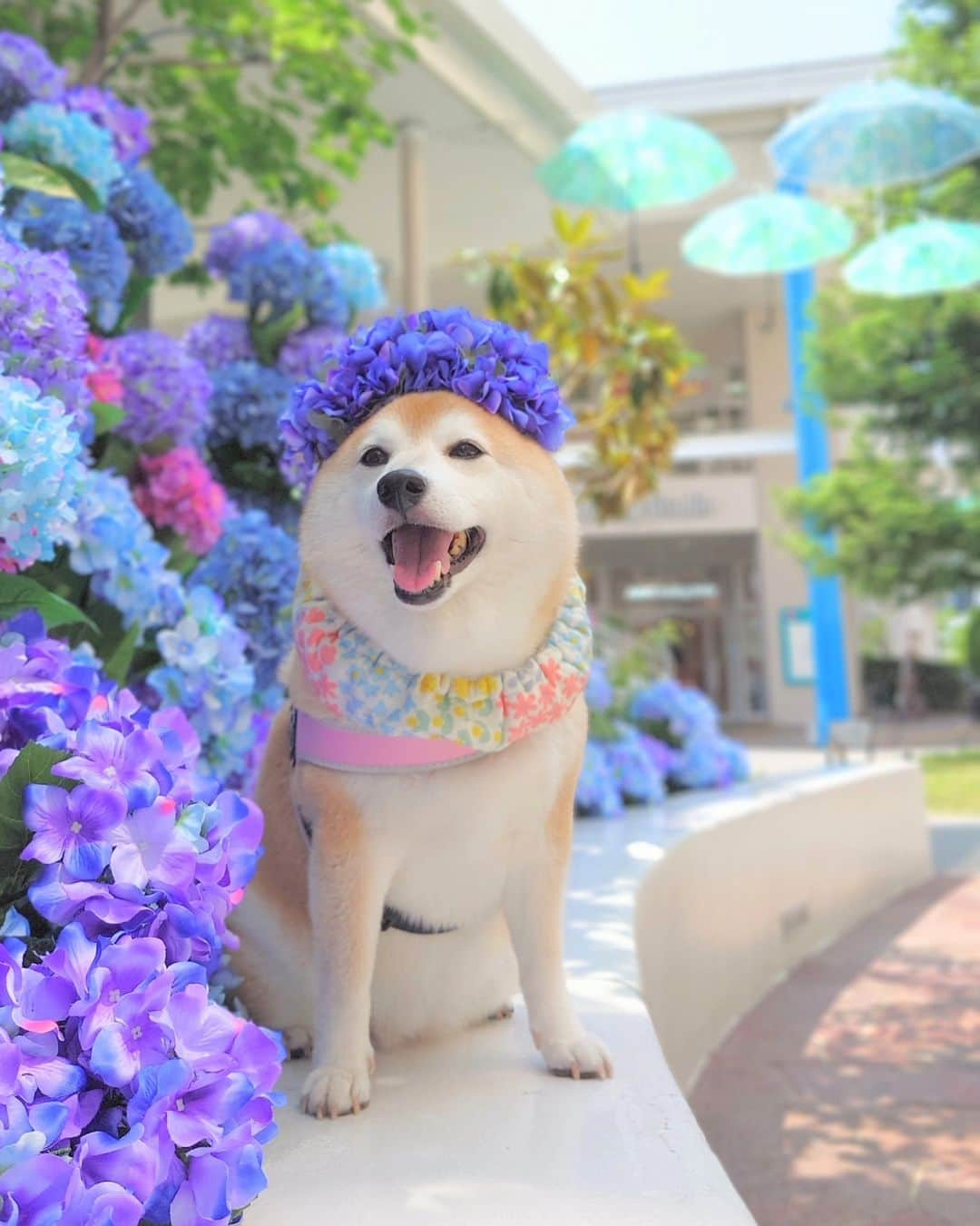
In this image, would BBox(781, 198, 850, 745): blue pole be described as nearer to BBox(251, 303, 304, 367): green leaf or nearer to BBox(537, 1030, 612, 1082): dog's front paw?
BBox(251, 303, 304, 367): green leaf

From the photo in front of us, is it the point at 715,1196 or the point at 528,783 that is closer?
the point at 715,1196

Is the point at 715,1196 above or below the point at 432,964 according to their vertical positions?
below

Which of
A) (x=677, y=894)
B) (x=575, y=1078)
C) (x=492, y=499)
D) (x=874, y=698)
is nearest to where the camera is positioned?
(x=492, y=499)

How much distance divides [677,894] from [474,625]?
1.92m

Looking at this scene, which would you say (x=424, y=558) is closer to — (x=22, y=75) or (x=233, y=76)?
(x=22, y=75)

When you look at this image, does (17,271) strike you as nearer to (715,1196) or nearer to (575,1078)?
(575,1078)

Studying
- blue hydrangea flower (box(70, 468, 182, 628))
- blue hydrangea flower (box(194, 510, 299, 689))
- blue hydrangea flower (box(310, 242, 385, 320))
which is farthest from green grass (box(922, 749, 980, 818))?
blue hydrangea flower (box(70, 468, 182, 628))

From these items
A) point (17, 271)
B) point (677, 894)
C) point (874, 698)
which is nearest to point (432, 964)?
point (17, 271)

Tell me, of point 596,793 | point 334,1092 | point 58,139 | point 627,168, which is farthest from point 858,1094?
point 627,168

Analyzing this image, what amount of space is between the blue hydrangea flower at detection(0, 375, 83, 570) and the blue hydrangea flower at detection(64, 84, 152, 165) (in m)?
1.30

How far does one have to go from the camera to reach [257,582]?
2.32m

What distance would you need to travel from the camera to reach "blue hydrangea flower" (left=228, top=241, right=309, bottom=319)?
286 centimetres

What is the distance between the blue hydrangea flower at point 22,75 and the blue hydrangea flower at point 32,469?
1.18 metres

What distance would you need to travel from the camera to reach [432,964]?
1434 millimetres
